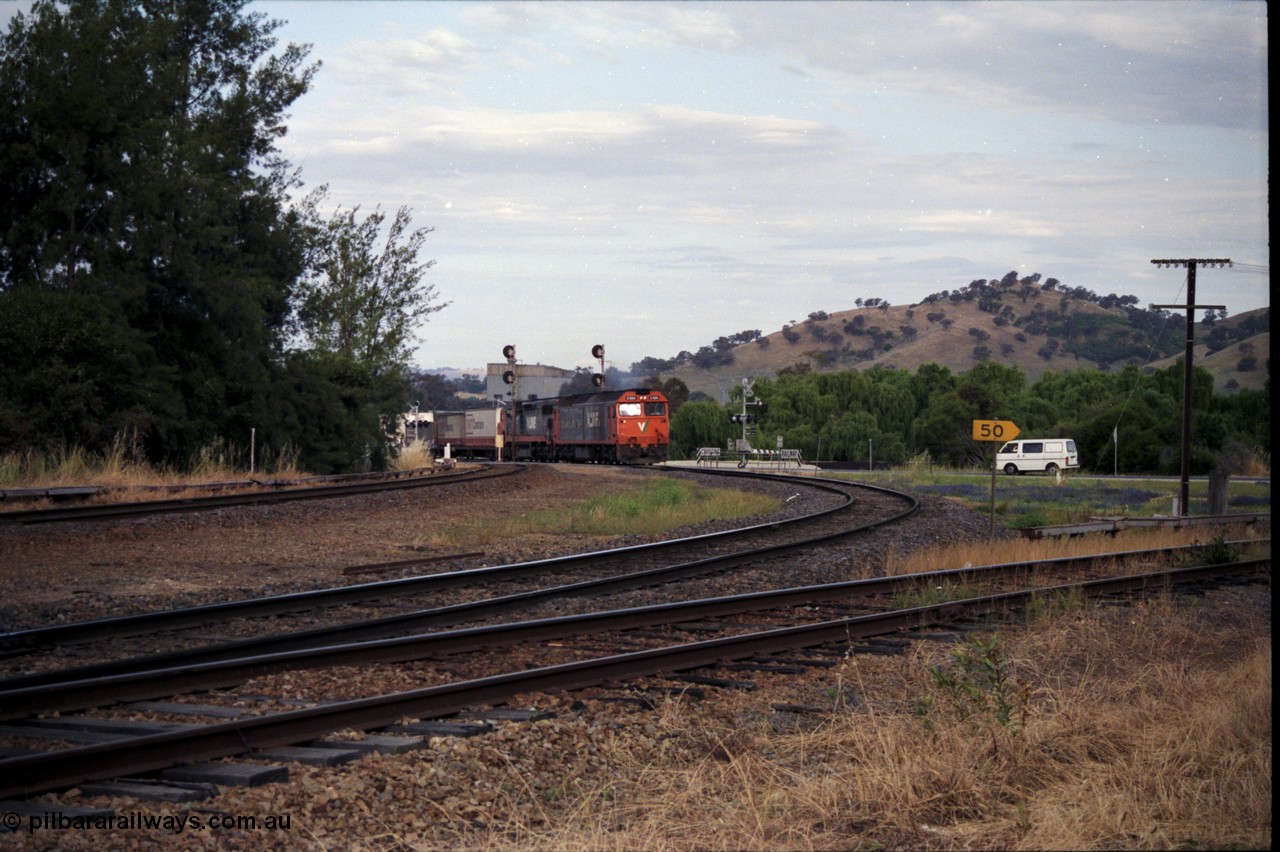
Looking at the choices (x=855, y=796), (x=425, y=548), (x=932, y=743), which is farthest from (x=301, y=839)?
(x=425, y=548)

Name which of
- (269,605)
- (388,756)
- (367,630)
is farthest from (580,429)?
(388,756)

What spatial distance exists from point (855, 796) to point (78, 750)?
3760mm

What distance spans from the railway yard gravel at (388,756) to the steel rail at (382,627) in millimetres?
935

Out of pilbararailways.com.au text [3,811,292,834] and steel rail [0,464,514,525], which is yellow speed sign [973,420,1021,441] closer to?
steel rail [0,464,514,525]

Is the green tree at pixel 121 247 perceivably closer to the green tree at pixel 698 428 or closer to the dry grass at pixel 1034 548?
the dry grass at pixel 1034 548

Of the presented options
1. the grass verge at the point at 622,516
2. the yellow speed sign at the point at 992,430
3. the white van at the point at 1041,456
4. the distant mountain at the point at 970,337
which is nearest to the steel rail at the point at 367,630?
the grass verge at the point at 622,516

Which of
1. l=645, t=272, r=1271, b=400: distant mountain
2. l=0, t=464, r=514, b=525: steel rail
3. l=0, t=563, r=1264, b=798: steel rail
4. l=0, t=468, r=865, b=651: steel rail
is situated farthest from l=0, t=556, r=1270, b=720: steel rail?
l=645, t=272, r=1271, b=400: distant mountain

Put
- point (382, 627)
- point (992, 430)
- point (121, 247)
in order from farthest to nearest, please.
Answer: point (121, 247), point (992, 430), point (382, 627)

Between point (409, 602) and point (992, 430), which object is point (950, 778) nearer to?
point (409, 602)

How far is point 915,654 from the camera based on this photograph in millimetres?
9102

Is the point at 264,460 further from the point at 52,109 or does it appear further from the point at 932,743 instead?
the point at 932,743

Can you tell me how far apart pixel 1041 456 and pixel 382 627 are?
4853 cm

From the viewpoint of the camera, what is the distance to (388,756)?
5.93m

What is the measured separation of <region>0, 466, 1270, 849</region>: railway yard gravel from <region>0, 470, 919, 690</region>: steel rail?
935 mm
